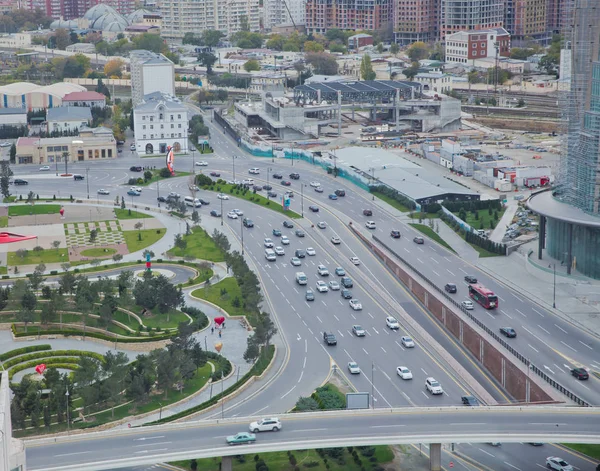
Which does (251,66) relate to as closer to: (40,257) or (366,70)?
(366,70)

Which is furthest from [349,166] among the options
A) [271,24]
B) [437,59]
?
[271,24]

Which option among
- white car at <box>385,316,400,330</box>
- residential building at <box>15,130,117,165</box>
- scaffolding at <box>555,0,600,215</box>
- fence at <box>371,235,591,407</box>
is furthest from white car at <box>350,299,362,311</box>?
residential building at <box>15,130,117,165</box>

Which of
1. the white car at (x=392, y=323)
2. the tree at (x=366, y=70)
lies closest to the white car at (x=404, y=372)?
the white car at (x=392, y=323)

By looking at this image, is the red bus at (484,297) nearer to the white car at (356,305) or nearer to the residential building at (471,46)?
the white car at (356,305)

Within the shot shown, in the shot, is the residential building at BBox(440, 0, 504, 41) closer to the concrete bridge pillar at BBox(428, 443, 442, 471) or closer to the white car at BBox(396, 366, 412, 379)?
the white car at BBox(396, 366, 412, 379)

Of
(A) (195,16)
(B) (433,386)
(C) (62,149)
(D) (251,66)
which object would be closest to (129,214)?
(C) (62,149)

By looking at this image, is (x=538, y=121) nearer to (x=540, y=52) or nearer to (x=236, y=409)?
(x=540, y=52)

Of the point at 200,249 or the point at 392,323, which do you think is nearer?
the point at 392,323
